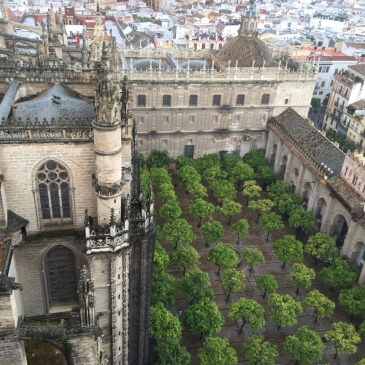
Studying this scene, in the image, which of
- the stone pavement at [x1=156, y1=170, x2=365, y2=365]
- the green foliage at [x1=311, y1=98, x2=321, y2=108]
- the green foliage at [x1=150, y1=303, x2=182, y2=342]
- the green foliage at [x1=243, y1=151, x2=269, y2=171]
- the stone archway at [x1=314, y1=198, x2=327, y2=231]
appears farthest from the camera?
the green foliage at [x1=311, y1=98, x2=321, y2=108]

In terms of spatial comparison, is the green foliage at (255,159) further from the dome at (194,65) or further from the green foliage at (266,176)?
the dome at (194,65)

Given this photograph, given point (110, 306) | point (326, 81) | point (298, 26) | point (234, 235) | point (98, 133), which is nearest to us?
point (98, 133)

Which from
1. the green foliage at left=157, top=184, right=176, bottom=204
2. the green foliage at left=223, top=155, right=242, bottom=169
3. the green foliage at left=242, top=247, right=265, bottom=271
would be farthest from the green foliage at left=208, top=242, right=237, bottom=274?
the green foliage at left=223, top=155, right=242, bottom=169

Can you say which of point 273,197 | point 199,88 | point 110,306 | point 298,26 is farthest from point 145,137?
point 298,26

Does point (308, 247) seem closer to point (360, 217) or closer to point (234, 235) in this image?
point (360, 217)

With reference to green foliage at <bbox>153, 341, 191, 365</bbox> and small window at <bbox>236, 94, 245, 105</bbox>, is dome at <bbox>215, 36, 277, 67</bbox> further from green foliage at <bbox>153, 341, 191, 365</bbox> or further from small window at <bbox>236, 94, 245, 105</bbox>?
green foliage at <bbox>153, 341, 191, 365</bbox>

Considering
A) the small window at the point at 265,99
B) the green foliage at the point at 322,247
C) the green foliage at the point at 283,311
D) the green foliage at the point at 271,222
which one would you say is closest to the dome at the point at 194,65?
the small window at the point at 265,99

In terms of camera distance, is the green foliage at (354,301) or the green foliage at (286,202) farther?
the green foliage at (286,202)
